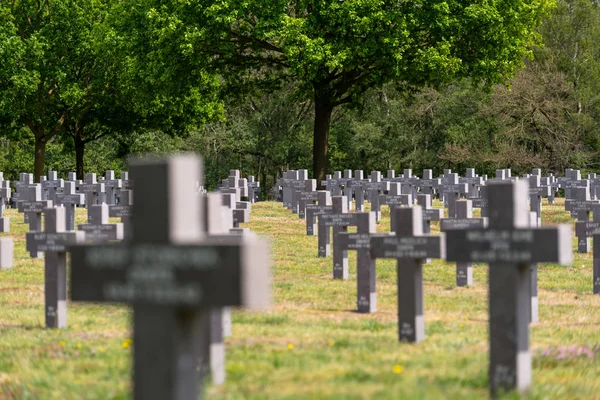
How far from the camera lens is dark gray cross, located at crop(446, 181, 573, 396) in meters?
8.09

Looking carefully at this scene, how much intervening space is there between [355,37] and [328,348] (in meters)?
29.7

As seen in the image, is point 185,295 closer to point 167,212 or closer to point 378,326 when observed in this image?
point 167,212

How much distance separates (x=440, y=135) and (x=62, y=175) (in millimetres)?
21107

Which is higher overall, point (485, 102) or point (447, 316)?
point (485, 102)

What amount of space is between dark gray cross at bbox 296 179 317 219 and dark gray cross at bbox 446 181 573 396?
761 inches

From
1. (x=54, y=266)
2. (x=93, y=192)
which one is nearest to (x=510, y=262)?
(x=54, y=266)

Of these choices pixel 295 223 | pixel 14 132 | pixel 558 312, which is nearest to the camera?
pixel 558 312

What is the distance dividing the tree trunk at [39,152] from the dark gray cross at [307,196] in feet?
64.0

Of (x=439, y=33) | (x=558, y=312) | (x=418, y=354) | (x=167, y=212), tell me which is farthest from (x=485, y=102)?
(x=167, y=212)

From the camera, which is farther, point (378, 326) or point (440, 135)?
point (440, 135)

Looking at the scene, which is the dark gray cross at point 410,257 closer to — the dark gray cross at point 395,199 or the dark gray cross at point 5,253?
the dark gray cross at point 5,253

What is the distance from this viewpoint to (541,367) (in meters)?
9.48

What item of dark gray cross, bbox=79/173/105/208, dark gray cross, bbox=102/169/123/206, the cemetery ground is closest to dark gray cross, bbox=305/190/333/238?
the cemetery ground

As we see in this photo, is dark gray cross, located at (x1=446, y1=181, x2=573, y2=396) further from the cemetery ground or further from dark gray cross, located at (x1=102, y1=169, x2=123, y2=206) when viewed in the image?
dark gray cross, located at (x1=102, y1=169, x2=123, y2=206)
